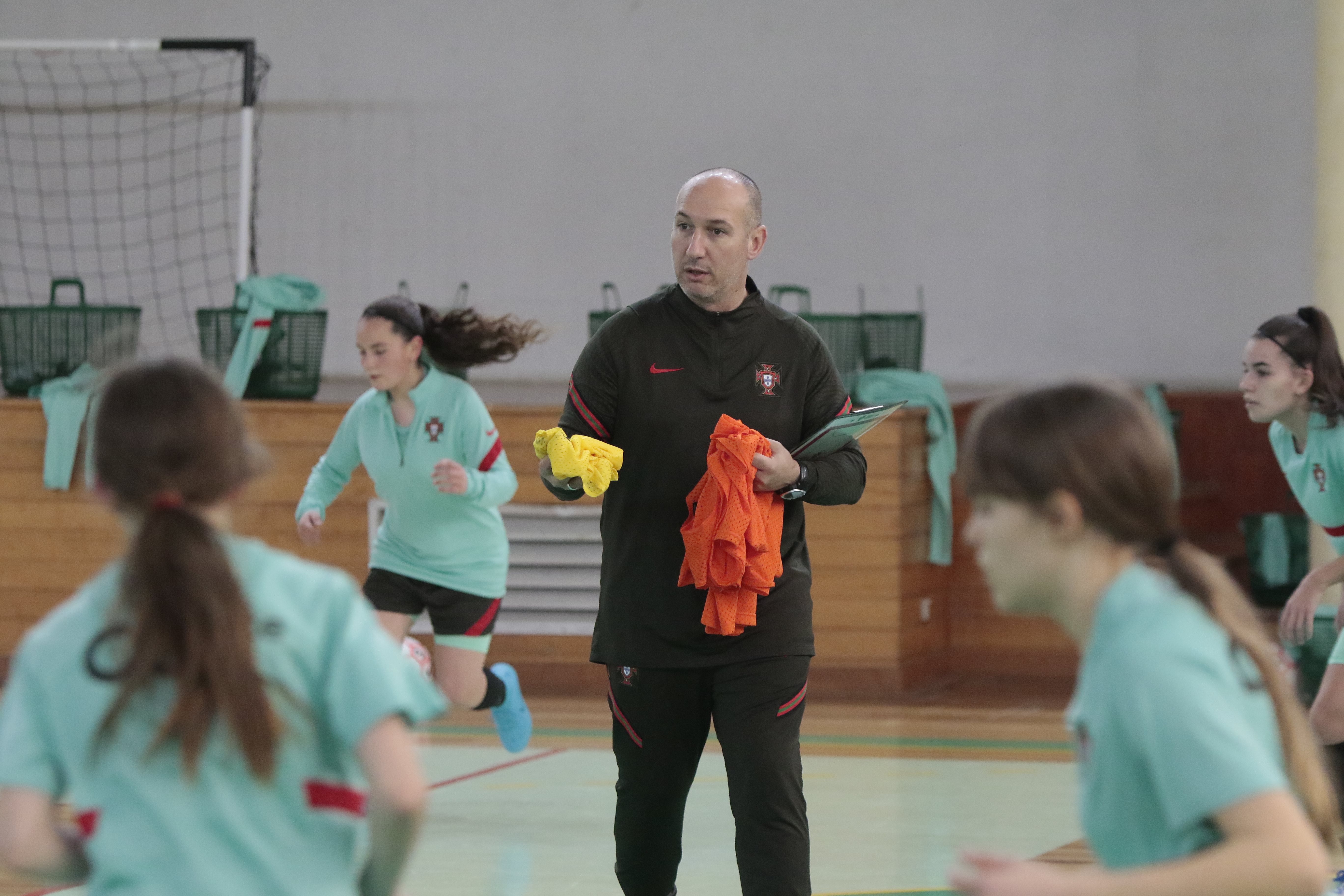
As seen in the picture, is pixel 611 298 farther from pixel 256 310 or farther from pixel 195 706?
pixel 195 706

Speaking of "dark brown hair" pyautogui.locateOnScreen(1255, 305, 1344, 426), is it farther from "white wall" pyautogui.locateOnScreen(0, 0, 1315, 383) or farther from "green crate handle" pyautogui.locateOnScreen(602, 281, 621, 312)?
"green crate handle" pyautogui.locateOnScreen(602, 281, 621, 312)

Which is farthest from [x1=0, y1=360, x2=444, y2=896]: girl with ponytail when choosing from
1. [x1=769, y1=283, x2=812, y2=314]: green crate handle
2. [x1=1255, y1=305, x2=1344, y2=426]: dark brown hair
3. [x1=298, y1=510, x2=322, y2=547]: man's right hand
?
[x1=769, y1=283, x2=812, y2=314]: green crate handle

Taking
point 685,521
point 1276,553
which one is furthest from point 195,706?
point 1276,553

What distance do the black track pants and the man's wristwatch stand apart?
1.12ft

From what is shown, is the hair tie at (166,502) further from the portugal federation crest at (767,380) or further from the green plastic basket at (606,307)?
the green plastic basket at (606,307)

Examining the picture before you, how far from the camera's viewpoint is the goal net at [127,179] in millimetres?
9547

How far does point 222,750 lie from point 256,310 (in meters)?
6.51

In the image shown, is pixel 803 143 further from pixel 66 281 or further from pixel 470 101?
pixel 66 281

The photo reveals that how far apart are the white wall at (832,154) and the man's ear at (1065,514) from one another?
746cm

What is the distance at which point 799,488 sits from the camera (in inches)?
136

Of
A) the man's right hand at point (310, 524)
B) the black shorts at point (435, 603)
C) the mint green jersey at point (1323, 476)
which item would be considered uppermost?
the mint green jersey at point (1323, 476)

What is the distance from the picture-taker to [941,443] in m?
7.79

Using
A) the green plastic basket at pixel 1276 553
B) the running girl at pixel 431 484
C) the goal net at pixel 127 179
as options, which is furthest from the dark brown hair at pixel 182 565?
the goal net at pixel 127 179

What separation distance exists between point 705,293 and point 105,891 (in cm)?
213
